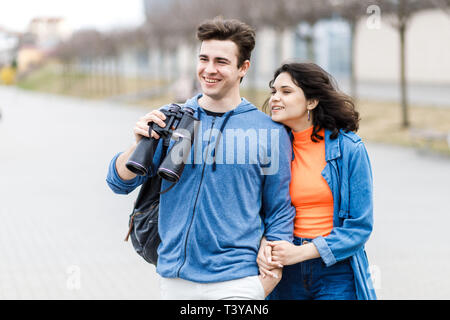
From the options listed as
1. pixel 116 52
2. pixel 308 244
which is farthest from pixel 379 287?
pixel 116 52

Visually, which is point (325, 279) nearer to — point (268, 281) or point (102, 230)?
point (268, 281)

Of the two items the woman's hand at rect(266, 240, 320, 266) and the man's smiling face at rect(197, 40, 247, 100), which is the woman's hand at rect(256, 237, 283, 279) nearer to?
the woman's hand at rect(266, 240, 320, 266)

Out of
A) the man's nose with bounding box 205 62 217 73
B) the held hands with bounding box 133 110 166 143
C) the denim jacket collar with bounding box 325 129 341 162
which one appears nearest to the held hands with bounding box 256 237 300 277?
the denim jacket collar with bounding box 325 129 341 162

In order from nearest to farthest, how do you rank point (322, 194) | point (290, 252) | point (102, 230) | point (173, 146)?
point (173, 146), point (290, 252), point (322, 194), point (102, 230)

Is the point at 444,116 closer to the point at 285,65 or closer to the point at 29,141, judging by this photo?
the point at 29,141

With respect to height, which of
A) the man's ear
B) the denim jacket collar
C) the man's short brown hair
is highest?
the man's short brown hair

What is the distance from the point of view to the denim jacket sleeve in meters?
2.65

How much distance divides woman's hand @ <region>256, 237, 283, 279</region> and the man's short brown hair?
785mm

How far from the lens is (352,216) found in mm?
2666

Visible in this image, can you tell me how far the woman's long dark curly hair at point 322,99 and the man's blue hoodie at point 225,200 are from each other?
0.21m

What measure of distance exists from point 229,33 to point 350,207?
890mm

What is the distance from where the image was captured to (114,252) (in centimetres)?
706

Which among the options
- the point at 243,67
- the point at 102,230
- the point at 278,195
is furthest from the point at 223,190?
the point at 102,230

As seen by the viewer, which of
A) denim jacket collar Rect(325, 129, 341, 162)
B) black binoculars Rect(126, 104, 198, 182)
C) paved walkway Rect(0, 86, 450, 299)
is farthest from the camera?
paved walkway Rect(0, 86, 450, 299)
